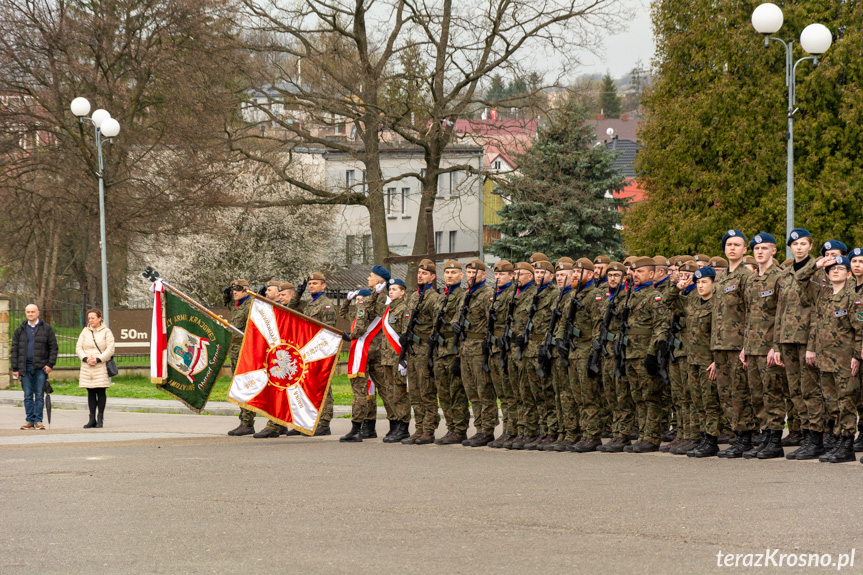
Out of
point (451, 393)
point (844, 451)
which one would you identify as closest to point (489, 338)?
point (451, 393)

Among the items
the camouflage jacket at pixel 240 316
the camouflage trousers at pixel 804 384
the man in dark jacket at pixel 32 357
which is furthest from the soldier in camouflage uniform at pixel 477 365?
the man in dark jacket at pixel 32 357

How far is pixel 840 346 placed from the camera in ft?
33.3

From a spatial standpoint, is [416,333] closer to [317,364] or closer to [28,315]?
[317,364]

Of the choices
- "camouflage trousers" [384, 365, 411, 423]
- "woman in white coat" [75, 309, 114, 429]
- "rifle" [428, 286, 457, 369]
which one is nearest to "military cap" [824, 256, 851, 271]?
"rifle" [428, 286, 457, 369]

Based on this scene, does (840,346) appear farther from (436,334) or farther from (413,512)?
(436,334)

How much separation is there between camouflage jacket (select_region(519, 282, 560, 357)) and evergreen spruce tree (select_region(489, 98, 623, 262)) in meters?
24.8

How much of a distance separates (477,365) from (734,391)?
308 centimetres

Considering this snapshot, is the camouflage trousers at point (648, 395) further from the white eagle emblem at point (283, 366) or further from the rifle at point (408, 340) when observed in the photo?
the white eagle emblem at point (283, 366)

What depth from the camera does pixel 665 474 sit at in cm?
970

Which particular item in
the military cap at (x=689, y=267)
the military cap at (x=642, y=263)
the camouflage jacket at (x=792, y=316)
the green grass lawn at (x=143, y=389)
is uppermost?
the military cap at (x=642, y=263)

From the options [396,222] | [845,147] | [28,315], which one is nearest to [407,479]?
[28,315]

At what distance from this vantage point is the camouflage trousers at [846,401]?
1005cm

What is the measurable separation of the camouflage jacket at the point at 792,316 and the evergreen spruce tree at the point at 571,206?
2673 cm

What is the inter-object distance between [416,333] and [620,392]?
8.91ft
